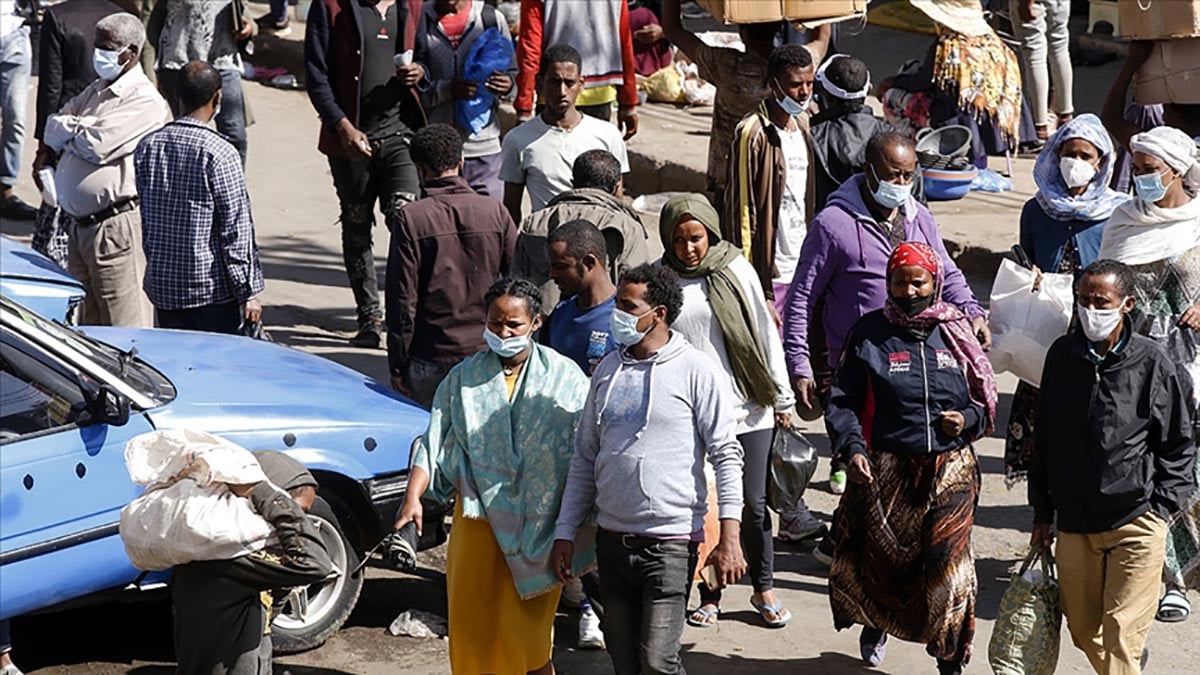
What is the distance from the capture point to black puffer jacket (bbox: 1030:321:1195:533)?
596 cm

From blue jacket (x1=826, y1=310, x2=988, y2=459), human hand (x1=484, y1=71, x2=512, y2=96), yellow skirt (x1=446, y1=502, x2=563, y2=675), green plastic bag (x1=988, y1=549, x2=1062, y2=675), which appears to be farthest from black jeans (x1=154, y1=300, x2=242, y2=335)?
green plastic bag (x1=988, y1=549, x2=1062, y2=675)

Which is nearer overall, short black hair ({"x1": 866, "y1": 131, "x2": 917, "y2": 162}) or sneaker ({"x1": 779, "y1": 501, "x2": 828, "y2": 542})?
short black hair ({"x1": 866, "y1": 131, "x2": 917, "y2": 162})

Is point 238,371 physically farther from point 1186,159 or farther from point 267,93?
point 267,93

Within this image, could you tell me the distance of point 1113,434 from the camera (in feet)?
19.5

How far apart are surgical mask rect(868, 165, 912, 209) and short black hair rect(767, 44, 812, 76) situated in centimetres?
100

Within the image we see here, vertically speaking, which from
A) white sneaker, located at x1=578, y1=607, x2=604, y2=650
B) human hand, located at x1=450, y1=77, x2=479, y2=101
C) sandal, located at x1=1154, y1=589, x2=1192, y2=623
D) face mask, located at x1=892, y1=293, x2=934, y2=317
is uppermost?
face mask, located at x1=892, y1=293, x2=934, y2=317

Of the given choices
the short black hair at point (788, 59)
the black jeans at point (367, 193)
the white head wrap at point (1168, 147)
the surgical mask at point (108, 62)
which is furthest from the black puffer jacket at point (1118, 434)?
the surgical mask at point (108, 62)

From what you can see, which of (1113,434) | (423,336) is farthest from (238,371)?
(1113,434)

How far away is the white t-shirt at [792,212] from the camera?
8.20 metres

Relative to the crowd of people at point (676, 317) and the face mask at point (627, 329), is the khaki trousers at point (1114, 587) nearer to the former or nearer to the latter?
the crowd of people at point (676, 317)

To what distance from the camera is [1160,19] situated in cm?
892

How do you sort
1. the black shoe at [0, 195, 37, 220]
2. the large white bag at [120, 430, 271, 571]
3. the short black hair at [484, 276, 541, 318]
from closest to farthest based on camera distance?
the large white bag at [120, 430, 271, 571] → the short black hair at [484, 276, 541, 318] → the black shoe at [0, 195, 37, 220]

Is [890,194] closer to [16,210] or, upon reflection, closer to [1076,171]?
[1076,171]

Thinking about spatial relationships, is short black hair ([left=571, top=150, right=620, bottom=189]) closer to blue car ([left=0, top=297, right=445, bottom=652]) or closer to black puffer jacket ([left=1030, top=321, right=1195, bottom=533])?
blue car ([left=0, top=297, right=445, bottom=652])
